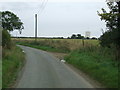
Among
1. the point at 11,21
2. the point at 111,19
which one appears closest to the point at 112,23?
the point at 111,19

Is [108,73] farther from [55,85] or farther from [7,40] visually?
[7,40]

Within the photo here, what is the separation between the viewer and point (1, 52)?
23.5 meters

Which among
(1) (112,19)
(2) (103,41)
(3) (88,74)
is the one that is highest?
(1) (112,19)

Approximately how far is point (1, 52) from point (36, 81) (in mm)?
9880

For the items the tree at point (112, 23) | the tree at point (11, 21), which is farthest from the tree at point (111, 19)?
the tree at point (11, 21)

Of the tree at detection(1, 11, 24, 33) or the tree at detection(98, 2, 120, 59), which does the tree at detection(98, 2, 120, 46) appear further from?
the tree at detection(1, 11, 24, 33)

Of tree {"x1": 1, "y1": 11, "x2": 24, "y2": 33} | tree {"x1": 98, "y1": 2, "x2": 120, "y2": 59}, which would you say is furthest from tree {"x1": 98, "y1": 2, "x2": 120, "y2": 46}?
tree {"x1": 1, "y1": 11, "x2": 24, "y2": 33}

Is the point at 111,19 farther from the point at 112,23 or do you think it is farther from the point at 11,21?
the point at 11,21

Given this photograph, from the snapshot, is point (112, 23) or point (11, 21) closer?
point (112, 23)

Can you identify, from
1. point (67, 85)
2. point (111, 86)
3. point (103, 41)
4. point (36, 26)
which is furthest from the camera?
point (36, 26)

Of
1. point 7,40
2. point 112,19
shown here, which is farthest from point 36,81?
point 7,40

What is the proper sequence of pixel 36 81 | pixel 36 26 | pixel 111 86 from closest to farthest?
pixel 111 86 < pixel 36 81 < pixel 36 26

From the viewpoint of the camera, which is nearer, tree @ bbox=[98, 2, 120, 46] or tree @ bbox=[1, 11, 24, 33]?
tree @ bbox=[98, 2, 120, 46]

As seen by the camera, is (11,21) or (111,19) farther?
(11,21)
